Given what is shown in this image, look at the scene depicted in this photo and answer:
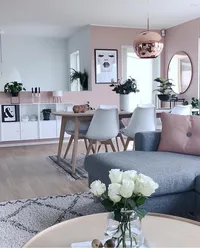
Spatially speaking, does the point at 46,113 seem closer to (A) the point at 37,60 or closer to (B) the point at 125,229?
(A) the point at 37,60

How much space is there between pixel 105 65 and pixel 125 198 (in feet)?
19.6

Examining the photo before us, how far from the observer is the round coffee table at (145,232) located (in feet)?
4.54

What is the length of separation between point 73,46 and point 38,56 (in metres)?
1.09

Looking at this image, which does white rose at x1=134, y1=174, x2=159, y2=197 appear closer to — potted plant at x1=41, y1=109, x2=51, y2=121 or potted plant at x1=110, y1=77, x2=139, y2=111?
potted plant at x1=110, y1=77, x2=139, y2=111

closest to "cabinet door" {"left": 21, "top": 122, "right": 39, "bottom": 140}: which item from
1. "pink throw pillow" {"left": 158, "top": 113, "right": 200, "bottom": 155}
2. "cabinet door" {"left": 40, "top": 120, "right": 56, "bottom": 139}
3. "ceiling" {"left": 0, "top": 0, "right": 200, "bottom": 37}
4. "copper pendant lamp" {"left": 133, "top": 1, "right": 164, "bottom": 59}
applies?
"cabinet door" {"left": 40, "top": 120, "right": 56, "bottom": 139}

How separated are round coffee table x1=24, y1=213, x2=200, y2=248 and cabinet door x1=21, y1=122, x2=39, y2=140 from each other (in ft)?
16.0

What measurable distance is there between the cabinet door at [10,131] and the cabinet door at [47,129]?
0.47 meters

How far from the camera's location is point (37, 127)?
6.38 metres

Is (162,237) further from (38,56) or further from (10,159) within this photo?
(38,56)

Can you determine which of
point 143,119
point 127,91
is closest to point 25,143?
point 127,91

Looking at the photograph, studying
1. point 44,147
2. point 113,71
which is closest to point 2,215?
point 44,147

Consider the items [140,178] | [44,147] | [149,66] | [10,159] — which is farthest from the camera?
[149,66]

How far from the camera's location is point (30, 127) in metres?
6.33

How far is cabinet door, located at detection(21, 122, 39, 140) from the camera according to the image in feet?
20.6
